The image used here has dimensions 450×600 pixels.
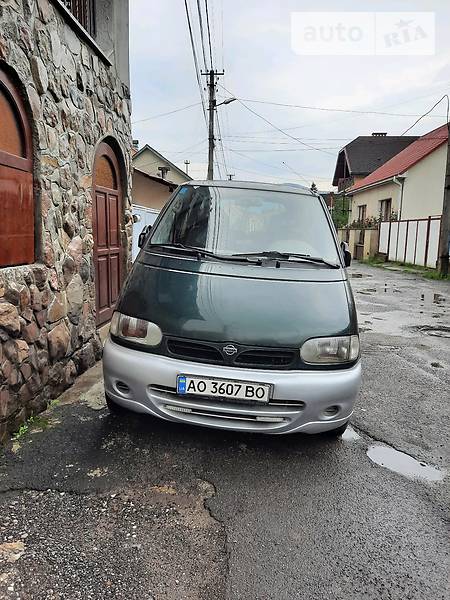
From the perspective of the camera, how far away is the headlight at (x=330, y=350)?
8.98 ft

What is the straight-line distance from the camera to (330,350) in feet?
9.14

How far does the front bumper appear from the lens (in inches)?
104

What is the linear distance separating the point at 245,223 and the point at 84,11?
3494 millimetres

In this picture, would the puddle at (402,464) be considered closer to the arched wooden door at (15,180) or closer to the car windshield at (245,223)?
the car windshield at (245,223)

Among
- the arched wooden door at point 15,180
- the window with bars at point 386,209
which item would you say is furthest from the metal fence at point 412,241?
the arched wooden door at point 15,180

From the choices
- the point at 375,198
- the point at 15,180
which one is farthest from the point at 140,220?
the point at 375,198

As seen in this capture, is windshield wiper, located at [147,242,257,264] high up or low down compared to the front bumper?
up

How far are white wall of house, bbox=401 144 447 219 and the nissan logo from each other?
58.1 ft

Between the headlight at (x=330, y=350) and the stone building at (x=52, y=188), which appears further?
the stone building at (x=52, y=188)

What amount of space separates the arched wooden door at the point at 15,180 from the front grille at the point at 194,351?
4.59ft

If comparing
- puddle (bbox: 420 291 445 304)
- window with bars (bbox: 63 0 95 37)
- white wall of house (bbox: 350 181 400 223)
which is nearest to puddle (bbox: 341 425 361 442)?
window with bars (bbox: 63 0 95 37)

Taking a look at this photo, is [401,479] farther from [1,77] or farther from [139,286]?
[1,77]

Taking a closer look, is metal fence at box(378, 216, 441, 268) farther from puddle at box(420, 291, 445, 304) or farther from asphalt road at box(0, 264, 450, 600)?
asphalt road at box(0, 264, 450, 600)

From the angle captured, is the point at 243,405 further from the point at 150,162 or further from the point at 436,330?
the point at 150,162
